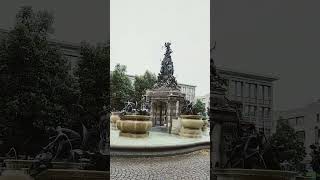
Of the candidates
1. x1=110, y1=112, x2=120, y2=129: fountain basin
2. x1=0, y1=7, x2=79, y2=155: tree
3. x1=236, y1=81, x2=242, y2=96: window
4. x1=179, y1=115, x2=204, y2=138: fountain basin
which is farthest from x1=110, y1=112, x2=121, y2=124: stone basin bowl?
x1=236, y1=81, x2=242, y2=96: window

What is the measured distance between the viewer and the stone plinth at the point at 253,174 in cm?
1092

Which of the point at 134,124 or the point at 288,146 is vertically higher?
the point at 134,124

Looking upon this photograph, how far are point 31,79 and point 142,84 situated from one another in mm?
2437

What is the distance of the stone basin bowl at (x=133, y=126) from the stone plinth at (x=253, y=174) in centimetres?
187

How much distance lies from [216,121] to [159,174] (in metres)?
1.72

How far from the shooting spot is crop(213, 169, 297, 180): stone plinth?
10.9 metres

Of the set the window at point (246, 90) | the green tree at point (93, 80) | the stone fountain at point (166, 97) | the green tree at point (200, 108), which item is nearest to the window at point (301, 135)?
the window at point (246, 90)

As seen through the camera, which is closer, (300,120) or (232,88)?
(300,120)

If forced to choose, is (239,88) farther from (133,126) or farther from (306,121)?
(133,126)

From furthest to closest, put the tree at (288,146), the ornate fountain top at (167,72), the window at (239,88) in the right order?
the window at (239,88) < the ornate fountain top at (167,72) < the tree at (288,146)

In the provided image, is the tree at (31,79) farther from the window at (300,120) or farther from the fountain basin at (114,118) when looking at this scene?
the window at (300,120)

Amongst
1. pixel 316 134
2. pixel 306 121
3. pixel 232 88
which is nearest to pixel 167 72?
pixel 232 88

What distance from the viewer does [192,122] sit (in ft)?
37.4

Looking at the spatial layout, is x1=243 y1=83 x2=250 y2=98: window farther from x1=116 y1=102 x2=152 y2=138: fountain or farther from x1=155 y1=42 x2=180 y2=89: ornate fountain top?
x1=116 y1=102 x2=152 y2=138: fountain
